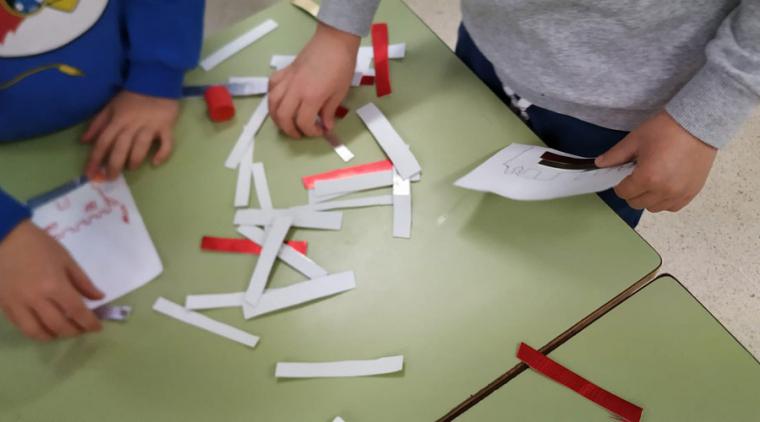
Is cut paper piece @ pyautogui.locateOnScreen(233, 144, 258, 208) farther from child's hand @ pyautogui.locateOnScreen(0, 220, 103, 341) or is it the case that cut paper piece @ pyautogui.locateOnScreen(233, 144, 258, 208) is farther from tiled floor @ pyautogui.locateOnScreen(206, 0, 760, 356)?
tiled floor @ pyautogui.locateOnScreen(206, 0, 760, 356)

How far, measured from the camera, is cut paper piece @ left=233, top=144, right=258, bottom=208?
67 centimetres

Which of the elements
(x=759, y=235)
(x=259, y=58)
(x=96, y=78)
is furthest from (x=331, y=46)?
(x=759, y=235)

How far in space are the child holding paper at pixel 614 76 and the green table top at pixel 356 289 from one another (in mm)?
52

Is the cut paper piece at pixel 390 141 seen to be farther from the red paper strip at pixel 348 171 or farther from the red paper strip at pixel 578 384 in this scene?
the red paper strip at pixel 578 384

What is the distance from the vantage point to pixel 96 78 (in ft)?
2.33

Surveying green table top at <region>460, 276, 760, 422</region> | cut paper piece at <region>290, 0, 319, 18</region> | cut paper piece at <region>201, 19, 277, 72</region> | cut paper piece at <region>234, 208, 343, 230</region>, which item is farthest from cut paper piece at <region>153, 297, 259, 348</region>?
cut paper piece at <region>290, 0, 319, 18</region>

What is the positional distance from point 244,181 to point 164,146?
0.11m

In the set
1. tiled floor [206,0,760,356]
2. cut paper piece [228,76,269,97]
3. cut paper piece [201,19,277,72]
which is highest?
cut paper piece [201,19,277,72]

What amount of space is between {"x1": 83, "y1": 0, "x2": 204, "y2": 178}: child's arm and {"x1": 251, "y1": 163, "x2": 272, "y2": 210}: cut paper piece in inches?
4.6

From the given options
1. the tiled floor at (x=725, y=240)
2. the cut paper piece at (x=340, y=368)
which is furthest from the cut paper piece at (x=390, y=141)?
the tiled floor at (x=725, y=240)

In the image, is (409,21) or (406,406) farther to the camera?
(409,21)

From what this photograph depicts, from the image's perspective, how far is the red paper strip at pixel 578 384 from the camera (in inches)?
21.4

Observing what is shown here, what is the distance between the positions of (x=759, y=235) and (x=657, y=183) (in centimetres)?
97

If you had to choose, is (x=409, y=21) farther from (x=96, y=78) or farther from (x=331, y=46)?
(x=96, y=78)
